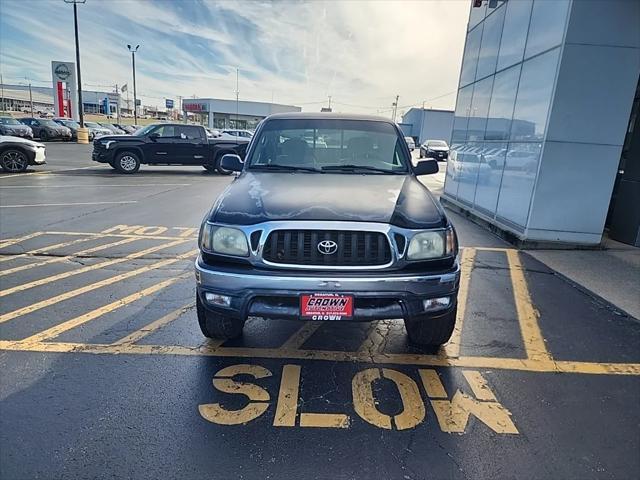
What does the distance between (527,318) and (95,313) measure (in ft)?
13.6

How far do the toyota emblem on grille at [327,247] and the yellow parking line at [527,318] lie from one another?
76.5 inches

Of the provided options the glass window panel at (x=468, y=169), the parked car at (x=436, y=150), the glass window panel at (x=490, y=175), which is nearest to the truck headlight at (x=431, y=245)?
the glass window panel at (x=490, y=175)

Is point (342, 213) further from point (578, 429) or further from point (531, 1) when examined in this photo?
point (531, 1)

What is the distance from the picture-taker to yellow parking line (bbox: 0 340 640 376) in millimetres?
3299

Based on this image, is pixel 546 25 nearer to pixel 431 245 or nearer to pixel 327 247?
pixel 431 245

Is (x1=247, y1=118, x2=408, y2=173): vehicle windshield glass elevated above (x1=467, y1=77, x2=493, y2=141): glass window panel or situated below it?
below

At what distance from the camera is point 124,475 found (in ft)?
7.05

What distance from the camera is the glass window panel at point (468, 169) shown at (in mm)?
9656

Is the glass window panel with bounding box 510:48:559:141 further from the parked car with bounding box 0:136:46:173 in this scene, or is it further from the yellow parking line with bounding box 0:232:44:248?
the parked car with bounding box 0:136:46:173

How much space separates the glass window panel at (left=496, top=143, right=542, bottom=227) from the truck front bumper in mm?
4938

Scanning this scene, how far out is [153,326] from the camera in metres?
3.81

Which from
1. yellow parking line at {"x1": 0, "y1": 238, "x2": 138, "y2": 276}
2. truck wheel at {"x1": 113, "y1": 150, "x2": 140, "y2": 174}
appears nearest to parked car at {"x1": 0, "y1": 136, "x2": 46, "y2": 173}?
truck wheel at {"x1": 113, "y1": 150, "x2": 140, "y2": 174}

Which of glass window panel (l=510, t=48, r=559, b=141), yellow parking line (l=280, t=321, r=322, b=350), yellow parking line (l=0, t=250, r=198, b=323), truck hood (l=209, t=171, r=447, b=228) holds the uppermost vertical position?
glass window panel (l=510, t=48, r=559, b=141)

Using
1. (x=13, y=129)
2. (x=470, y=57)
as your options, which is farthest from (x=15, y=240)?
(x=13, y=129)
